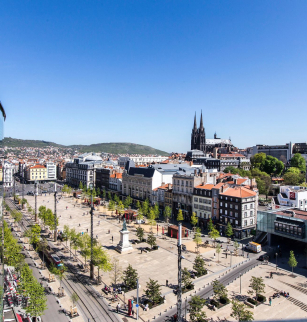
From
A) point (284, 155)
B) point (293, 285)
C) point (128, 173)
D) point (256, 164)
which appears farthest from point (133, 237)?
point (284, 155)

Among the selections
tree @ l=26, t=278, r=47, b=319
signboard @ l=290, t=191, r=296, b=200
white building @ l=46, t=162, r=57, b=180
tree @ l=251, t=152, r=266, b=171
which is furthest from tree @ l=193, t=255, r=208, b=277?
white building @ l=46, t=162, r=57, b=180

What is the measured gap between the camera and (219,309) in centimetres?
3142

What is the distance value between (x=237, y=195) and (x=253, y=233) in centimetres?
924

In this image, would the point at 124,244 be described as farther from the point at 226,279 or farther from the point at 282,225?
the point at 282,225

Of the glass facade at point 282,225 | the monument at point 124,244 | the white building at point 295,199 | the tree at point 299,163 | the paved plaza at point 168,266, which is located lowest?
the paved plaza at point 168,266

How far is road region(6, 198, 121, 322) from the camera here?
2975 centimetres

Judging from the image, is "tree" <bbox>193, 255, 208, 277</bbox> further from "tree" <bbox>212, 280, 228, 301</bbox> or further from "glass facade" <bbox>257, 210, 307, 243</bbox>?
"glass facade" <bbox>257, 210, 307, 243</bbox>

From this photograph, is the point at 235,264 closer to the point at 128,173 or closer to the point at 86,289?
the point at 86,289

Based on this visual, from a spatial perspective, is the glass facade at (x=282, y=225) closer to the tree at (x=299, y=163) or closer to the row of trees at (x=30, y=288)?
the row of trees at (x=30, y=288)

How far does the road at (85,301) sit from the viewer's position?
2975cm

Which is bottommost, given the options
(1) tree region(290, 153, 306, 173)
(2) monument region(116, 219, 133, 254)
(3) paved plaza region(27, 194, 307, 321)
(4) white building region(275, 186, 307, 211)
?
(3) paved plaza region(27, 194, 307, 321)

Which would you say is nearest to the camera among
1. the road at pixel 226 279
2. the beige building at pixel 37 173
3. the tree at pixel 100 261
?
the road at pixel 226 279

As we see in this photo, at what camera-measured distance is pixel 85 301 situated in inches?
1299

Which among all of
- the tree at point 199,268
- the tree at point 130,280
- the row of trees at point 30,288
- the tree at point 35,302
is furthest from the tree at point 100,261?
the tree at point 199,268
